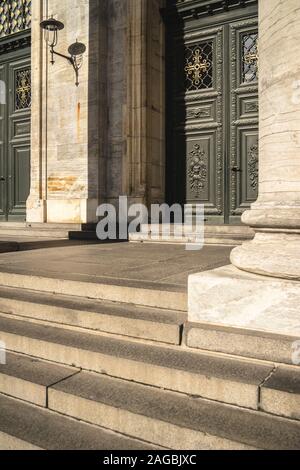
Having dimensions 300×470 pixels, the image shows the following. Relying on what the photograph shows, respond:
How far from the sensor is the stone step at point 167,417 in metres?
1.85

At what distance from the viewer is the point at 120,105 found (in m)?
8.36

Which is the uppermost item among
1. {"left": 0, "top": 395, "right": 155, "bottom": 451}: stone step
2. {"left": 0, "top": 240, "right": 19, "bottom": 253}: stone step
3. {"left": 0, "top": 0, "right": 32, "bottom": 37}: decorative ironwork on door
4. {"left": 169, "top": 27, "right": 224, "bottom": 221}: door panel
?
{"left": 0, "top": 0, "right": 32, "bottom": 37}: decorative ironwork on door

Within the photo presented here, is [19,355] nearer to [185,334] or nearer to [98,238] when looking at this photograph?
[185,334]

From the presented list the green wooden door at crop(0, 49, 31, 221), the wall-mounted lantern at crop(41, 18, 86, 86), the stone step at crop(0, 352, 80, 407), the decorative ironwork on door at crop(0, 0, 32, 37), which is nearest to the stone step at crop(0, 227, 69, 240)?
the green wooden door at crop(0, 49, 31, 221)

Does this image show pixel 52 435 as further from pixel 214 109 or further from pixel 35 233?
pixel 214 109

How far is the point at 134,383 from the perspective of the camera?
2.40 m

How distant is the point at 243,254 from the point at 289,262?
14.4 inches

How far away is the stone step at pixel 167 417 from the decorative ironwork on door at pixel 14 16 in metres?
10.00

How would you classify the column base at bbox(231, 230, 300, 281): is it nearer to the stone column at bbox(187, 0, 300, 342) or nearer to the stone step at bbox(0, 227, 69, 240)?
the stone column at bbox(187, 0, 300, 342)

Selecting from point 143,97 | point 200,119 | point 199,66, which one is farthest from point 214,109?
point 143,97

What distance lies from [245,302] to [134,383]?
0.83m

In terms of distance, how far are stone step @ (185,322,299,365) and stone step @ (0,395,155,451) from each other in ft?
2.26

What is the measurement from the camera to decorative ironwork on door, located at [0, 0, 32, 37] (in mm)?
10047
